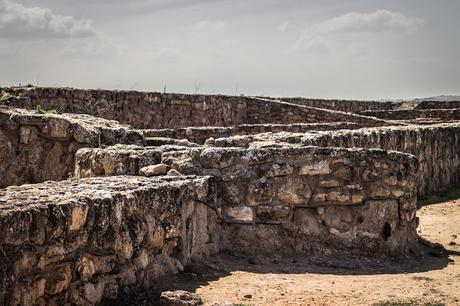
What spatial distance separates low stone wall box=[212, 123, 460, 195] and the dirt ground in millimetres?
3458

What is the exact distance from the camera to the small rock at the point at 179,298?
15.7 ft

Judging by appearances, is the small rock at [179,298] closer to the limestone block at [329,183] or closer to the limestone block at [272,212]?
the limestone block at [272,212]

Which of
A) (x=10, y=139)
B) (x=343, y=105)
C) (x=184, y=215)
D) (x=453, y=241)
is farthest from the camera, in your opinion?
(x=343, y=105)

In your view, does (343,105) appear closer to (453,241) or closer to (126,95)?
(126,95)

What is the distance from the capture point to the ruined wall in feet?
49.3

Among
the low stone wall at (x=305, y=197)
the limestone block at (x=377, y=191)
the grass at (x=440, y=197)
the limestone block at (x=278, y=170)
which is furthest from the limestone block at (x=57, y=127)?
the grass at (x=440, y=197)

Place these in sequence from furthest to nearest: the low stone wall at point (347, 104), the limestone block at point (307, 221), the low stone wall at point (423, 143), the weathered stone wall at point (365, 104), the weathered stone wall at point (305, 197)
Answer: the weathered stone wall at point (365, 104) → the low stone wall at point (347, 104) → the low stone wall at point (423, 143) → the limestone block at point (307, 221) → the weathered stone wall at point (305, 197)

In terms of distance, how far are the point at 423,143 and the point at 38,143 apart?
845 centimetres

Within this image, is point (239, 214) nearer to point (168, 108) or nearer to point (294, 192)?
point (294, 192)

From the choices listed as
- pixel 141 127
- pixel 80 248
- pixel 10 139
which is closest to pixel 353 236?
pixel 80 248

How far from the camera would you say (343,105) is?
28.4 metres

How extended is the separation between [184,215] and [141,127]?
11695 mm

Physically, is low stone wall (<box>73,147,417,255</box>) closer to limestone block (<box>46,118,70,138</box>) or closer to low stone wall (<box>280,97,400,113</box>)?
limestone block (<box>46,118,70,138</box>)

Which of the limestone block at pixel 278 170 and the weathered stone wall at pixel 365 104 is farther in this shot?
the weathered stone wall at pixel 365 104
